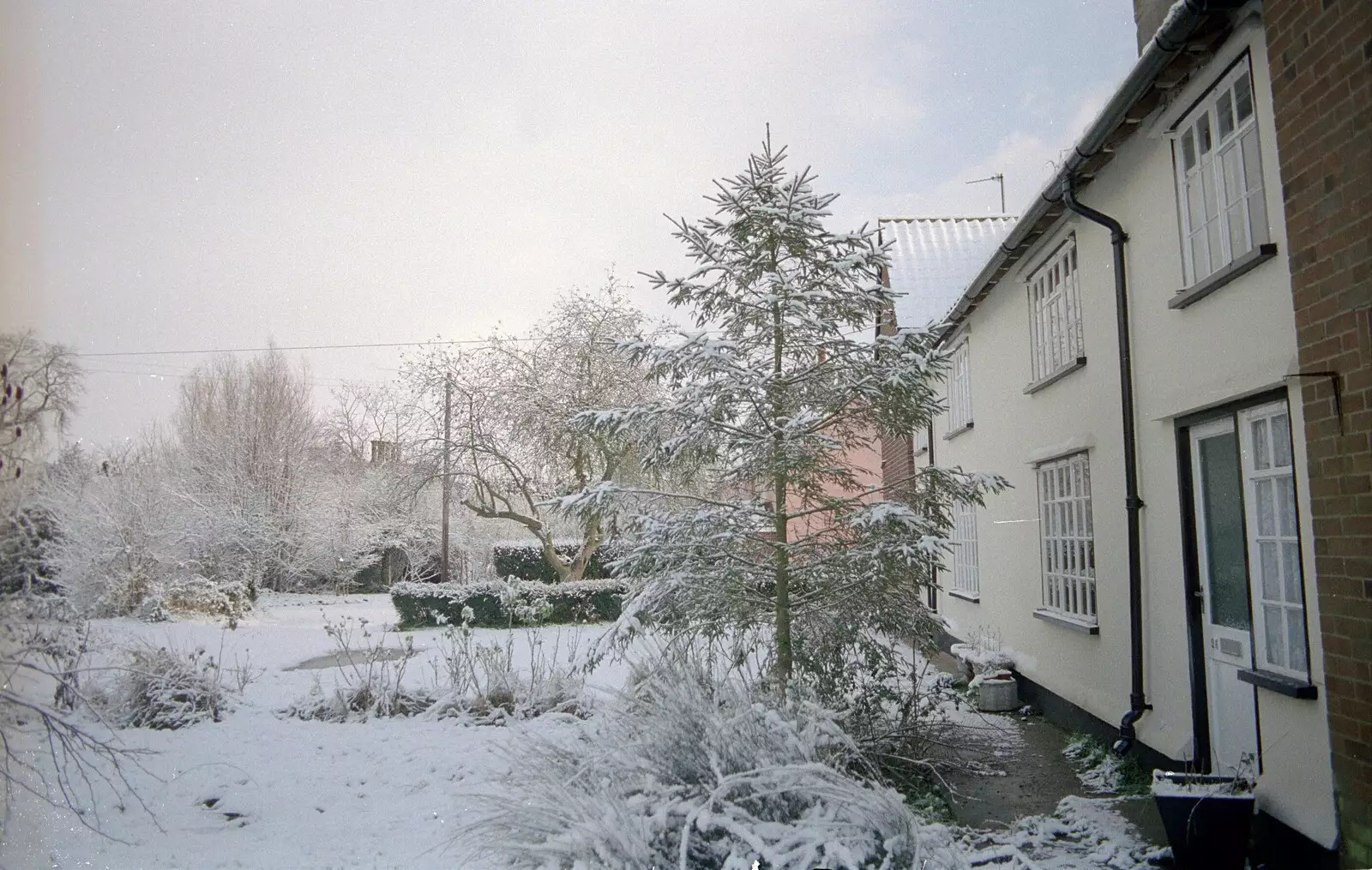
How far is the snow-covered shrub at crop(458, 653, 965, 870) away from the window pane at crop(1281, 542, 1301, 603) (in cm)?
176

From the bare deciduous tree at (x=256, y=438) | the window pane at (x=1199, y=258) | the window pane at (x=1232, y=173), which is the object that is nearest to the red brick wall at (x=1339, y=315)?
the window pane at (x=1232, y=173)

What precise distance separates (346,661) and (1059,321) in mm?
6612

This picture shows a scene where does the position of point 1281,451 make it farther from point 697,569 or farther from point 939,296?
point 939,296

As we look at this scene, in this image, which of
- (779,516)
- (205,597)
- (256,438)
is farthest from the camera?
(256,438)

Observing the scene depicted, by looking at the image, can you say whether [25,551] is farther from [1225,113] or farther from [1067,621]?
[1067,621]

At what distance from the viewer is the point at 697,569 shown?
471 cm

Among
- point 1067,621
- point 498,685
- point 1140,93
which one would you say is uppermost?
point 1140,93

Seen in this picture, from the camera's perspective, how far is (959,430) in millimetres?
9094

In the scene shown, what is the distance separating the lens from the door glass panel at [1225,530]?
3.76 metres

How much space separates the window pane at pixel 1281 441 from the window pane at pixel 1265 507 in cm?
14

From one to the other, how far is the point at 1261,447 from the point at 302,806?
483 centimetres

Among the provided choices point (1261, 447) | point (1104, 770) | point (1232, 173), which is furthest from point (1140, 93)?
point (1104, 770)

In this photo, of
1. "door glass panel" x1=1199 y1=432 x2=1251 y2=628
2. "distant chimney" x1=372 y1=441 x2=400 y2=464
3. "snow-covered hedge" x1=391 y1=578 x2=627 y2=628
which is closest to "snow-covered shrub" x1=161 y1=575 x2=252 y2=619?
"snow-covered hedge" x1=391 y1=578 x2=627 y2=628

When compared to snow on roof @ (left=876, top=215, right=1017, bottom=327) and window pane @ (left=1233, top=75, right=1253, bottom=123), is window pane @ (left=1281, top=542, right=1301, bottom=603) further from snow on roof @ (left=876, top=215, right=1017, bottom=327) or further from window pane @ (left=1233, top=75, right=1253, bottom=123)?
snow on roof @ (left=876, top=215, right=1017, bottom=327)
